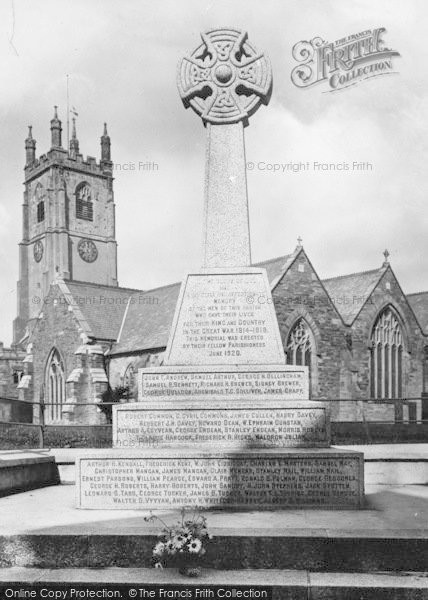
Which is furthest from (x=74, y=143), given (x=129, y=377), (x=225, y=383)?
(x=225, y=383)

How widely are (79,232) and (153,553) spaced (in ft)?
231

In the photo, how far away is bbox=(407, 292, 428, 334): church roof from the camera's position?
41312mm

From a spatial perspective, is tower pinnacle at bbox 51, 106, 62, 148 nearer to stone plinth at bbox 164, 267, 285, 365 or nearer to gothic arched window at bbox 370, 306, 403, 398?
gothic arched window at bbox 370, 306, 403, 398

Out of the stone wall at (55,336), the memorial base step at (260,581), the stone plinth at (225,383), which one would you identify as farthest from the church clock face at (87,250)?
the memorial base step at (260,581)

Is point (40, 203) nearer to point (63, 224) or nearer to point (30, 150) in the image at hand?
point (63, 224)

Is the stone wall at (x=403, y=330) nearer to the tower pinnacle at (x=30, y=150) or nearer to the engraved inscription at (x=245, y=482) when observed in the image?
the engraved inscription at (x=245, y=482)

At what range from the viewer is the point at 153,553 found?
4.68 m

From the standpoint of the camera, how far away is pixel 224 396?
7340mm

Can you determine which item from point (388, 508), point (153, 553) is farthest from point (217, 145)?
point (153, 553)

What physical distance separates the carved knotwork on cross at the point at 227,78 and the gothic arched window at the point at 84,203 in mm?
66475

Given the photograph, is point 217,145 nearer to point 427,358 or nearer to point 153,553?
point 153,553

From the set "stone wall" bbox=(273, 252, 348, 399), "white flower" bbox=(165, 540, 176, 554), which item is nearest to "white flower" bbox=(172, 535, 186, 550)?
"white flower" bbox=(165, 540, 176, 554)

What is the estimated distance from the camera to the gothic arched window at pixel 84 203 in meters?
73.5

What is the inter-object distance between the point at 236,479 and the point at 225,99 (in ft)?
16.4
